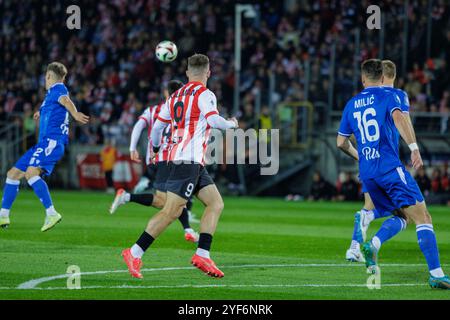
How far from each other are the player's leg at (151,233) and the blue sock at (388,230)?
2031mm

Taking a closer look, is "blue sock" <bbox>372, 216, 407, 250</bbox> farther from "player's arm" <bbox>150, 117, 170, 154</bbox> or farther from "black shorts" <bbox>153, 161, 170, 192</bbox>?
"black shorts" <bbox>153, 161, 170, 192</bbox>

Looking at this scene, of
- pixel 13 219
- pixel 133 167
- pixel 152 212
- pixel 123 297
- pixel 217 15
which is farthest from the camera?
pixel 217 15

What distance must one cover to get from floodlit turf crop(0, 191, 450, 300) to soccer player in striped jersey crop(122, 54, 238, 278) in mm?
305

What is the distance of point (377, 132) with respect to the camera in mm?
9680

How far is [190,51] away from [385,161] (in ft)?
78.7

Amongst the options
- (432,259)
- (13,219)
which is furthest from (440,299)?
(13,219)

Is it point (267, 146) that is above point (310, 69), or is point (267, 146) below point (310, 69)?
below

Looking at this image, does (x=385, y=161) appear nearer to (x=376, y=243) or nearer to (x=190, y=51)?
(x=376, y=243)

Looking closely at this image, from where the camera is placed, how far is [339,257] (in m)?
12.3

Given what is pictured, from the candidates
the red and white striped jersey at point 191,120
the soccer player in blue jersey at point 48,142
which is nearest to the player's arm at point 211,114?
the red and white striped jersey at point 191,120

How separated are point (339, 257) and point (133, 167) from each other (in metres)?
19.4

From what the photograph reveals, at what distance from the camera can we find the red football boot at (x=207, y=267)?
9750mm

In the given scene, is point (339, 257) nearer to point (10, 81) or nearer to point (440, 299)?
point (440, 299)

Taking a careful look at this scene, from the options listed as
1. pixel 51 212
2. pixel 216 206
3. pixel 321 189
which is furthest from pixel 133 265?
pixel 321 189
